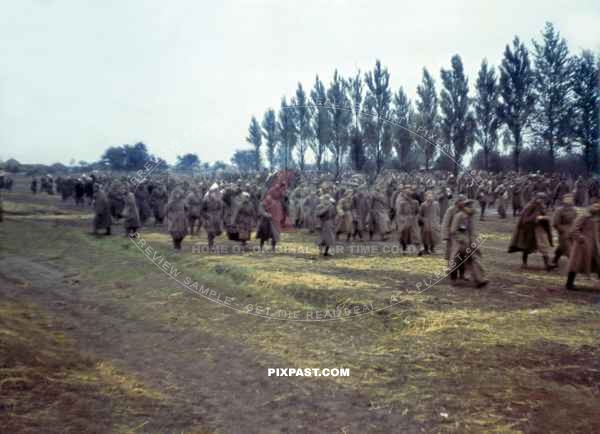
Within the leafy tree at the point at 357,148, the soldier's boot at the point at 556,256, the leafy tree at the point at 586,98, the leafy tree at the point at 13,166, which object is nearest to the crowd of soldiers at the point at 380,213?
the soldier's boot at the point at 556,256

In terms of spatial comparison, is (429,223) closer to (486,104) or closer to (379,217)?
(379,217)

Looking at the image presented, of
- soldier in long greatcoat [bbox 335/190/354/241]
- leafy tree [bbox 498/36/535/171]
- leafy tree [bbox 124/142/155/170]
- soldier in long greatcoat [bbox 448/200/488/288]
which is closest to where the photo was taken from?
soldier in long greatcoat [bbox 448/200/488/288]

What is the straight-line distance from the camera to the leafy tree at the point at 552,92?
24547 mm

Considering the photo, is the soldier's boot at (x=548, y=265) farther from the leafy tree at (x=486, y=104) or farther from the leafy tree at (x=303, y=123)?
the leafy tree at (x=486, y=104)

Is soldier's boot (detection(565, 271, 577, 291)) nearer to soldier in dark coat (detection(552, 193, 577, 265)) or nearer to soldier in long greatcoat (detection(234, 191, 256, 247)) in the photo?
soldier in dark coat (detection(552, 193, 577, 265))

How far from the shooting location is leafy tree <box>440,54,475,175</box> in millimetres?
19484

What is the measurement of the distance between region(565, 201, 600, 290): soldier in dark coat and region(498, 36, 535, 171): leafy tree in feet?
47.4

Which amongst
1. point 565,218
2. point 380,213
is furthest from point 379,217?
point 565,218

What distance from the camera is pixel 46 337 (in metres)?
7.21

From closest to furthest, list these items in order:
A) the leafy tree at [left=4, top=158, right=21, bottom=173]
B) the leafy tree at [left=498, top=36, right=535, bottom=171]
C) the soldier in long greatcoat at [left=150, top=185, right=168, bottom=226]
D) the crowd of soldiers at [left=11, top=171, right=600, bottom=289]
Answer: the crowd of soldiers at [left=11, top=171, right=600, bottom=289]
the soldier in long greatcoat at [left=150, top=185, right=168, bottom=226]
the leafy tree at [left=498, top=36, right=535, bottom=171]
the leafy tree at [left=4, top=158, right=21, bottom=173]

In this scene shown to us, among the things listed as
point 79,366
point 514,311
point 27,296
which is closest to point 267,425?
point 79,366

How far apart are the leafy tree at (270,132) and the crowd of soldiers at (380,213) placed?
106 centimetres

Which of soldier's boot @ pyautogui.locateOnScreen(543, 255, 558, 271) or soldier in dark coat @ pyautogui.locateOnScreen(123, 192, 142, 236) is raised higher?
soldier in dark coat @ pyautogui.locateOnScreen(123, 192, 142, 236)

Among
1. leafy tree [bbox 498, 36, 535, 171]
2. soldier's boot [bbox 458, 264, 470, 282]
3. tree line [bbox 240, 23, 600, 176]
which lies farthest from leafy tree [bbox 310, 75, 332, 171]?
leafy tree [bbox 498, 36, 535, 171]
